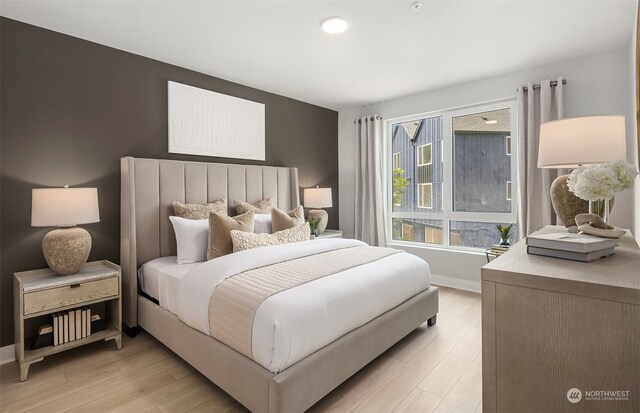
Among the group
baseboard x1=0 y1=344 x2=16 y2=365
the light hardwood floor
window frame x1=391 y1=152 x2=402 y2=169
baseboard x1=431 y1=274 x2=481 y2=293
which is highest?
window frame x1=391 y1=152 x2=402 y2=169

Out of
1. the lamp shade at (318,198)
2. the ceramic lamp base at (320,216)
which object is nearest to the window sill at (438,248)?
the ceramic lamp base at (320,216)

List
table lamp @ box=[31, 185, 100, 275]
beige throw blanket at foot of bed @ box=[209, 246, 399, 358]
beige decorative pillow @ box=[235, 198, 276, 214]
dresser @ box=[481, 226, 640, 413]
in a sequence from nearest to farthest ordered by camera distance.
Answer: dresser @ box=[481, 226, 640, 413] → beige throw blanket at foot of bed @ box=[209, 246, 399, 358] → table lamp @ box=[31, 185, 100, 275] → beige decorative pillow @ box=[235, 198, 276, 214]

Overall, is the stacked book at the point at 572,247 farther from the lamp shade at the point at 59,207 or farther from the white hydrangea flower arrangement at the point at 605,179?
the lamp shade at the point at 59,207

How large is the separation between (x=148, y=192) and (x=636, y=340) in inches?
126

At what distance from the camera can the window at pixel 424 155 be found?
452 cm

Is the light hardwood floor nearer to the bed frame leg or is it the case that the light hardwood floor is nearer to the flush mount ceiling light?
the bed frame leg

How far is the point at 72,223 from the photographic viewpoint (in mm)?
2289

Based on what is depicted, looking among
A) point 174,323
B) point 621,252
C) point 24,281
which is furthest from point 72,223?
point 621,252

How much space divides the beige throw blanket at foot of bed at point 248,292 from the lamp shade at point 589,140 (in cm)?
143

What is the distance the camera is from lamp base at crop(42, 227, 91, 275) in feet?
7.54

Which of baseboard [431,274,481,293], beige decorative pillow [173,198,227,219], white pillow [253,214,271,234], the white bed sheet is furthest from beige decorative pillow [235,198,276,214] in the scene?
baseboard [431,274,481,293]

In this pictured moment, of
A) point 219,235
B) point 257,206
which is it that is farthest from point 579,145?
point 257,206

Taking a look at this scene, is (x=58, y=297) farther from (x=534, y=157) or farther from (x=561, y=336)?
(x=534, y=157)

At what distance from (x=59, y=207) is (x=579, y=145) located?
314cm
